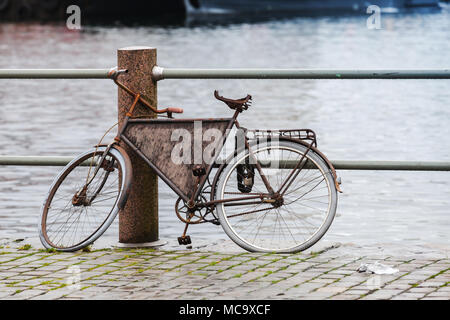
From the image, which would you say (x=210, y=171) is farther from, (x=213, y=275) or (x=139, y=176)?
Result: (x=213, y=275)

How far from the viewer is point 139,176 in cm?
669

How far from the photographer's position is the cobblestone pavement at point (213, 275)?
5423 mm

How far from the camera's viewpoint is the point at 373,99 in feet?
67.6

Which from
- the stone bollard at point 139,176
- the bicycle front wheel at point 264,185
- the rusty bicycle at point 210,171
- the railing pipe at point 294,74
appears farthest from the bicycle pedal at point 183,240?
the railing pipe at point 294,74

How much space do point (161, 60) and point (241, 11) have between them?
40796 mm

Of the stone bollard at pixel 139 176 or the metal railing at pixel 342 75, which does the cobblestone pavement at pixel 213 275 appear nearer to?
the stone bollard at pixel 139 176

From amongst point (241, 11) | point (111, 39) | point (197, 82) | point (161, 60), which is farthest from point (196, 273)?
point (241, 11)

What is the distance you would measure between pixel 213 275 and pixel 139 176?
1079 mm

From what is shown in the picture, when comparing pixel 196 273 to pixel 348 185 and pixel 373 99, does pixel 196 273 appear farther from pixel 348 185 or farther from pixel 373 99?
pixel 373 99

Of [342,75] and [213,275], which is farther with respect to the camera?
[342,75]

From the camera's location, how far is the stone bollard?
6.61 metres

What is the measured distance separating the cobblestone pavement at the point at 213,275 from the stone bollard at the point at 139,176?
16 cm

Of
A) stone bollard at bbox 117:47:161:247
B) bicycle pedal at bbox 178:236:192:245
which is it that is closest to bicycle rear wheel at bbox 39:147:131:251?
stone bollard at bbox 117:47:161:247

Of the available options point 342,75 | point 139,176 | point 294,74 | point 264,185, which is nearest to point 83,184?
point 139,176
